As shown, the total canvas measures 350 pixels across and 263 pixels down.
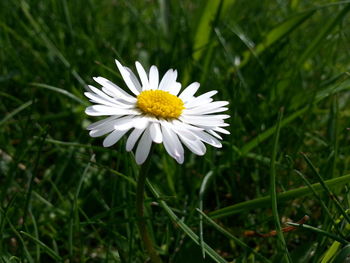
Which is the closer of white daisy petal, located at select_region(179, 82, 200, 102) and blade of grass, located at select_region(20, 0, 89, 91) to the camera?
white daisy petal, located at select_region(179, 82, 200, 102)

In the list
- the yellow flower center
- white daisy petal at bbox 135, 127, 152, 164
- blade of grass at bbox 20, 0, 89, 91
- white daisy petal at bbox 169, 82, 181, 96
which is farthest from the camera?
blade of grass at bbox 20, 0, 89, 91

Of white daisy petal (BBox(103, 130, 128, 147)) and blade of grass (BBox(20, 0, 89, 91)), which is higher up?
blade of grass (BBox(20, 0, 89, 91))

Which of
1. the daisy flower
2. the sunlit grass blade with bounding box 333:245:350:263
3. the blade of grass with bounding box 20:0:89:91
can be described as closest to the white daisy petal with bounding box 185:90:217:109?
the daisy flower

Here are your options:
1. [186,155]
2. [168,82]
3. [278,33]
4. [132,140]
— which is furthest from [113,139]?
[278,33]

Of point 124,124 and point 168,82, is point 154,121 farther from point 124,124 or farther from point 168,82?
point 168,82

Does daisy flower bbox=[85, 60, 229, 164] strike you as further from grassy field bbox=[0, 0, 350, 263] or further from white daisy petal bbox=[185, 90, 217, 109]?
grassy field bbox=[0, 0, 350, 263]

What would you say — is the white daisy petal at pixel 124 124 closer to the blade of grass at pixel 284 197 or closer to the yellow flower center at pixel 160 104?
the yellow flower center at pixel 160 104

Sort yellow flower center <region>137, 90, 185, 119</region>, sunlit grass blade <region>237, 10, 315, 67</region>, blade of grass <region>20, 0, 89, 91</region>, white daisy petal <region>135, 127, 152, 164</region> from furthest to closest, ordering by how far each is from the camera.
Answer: sunlit grass blade <region>237, 10, 315, 67</region>, blade of grass <region>20, 0, 89, 91</region>, yellow flower center <region>137, 90, 185, 119</region>, white daisy petal <region>135, 127, 152, 164</region>
